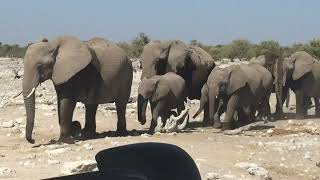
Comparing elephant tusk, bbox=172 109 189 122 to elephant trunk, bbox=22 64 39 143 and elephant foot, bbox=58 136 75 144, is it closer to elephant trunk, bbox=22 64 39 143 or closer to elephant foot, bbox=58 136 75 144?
elephant foot, bbox=58 136 75 144

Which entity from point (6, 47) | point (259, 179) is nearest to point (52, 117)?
point (259, 179)

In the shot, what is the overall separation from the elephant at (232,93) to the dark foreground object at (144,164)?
45.8 ft

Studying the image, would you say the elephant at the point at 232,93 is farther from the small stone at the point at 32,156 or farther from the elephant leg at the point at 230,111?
the small stone at the point at 32,156

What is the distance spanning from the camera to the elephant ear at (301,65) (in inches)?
786

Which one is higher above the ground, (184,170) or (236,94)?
(184,170)

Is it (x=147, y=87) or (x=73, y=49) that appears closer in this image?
(x=73, y=49)

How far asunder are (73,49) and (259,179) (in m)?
5.13

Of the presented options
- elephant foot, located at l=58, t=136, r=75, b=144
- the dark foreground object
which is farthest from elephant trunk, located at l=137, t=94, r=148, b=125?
the dark foreground object

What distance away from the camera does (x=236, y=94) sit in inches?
640

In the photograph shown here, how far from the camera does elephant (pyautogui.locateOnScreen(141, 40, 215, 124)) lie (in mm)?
17234

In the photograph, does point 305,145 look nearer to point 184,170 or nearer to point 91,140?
point 91,140

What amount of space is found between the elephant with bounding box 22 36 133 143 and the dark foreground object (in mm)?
10267

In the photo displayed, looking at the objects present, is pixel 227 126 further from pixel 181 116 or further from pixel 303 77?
pixel 303 77

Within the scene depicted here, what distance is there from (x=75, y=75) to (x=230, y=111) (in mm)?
4979
